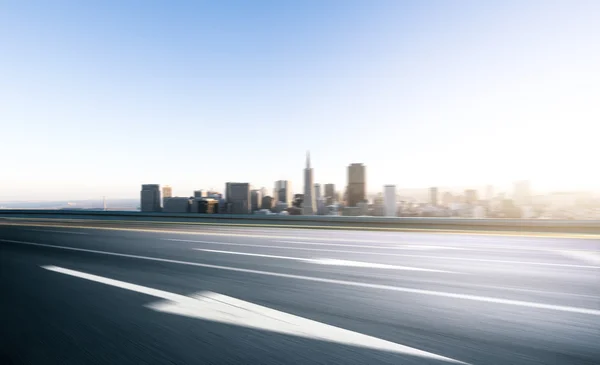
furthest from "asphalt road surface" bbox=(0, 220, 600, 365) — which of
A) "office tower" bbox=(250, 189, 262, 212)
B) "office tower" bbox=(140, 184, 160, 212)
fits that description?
"office tower" bbox=(140, 184, 160, 212)

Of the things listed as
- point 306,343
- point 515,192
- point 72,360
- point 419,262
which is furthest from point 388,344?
point 515,192

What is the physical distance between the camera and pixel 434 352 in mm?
2695

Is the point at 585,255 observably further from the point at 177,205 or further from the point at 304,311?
the point at 177,205

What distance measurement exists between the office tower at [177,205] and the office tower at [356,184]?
11762 mm

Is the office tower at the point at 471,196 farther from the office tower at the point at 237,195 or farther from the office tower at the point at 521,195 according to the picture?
the office tower at the point at 237,195

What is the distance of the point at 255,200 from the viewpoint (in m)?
27.0

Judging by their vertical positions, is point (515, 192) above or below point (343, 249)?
above

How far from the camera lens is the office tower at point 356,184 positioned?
960 inches

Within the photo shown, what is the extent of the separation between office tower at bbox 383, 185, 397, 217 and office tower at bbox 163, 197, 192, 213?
574 inches

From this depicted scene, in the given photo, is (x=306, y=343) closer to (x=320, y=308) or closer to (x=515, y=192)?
(x=320, y=308)

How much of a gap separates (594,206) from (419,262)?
1045cm

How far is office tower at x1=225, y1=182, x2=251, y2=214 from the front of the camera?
23547 mm

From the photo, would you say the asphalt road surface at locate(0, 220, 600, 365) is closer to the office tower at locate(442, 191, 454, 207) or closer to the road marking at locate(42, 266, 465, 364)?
the road marking at locate(42, 266, 465, 364)

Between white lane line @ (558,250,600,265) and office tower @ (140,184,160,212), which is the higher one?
office tower @ (140,184,160,212)
